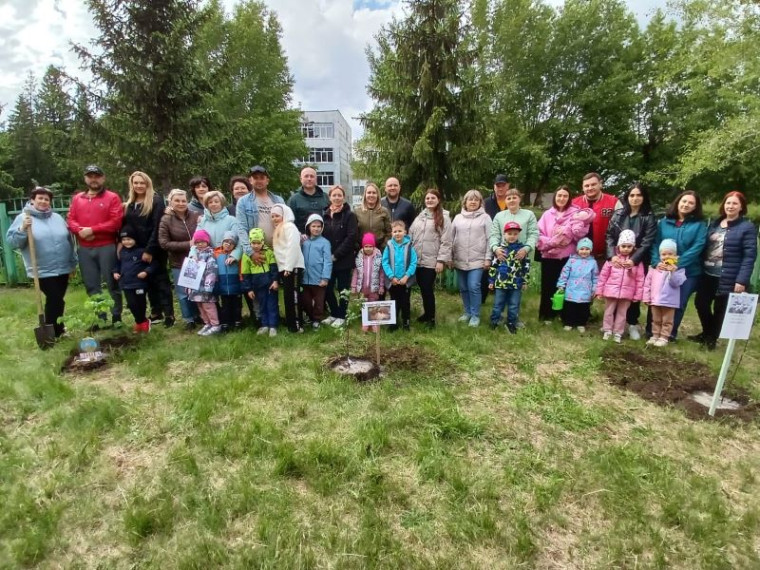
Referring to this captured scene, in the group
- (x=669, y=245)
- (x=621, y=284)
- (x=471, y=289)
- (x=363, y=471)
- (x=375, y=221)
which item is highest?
(x=375, y=221)

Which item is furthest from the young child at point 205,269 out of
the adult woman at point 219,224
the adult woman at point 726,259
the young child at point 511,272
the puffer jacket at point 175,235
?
the adult woman at point 726,259

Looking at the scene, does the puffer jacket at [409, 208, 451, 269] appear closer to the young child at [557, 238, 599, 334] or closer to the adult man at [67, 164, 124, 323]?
the young child at [557, 238, 599, 334]

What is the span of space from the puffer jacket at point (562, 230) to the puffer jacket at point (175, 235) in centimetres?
485

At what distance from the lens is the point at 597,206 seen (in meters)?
5.55

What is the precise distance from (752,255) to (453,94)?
7.18 m

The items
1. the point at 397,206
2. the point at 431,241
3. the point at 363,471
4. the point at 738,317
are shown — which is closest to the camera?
the point at 363,471

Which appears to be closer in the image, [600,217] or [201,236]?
[201,236]

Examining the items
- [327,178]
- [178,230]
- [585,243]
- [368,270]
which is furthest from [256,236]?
[327,178]

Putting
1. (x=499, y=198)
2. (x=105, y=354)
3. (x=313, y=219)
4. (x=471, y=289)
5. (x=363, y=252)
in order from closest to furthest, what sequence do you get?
1. (x=105, y=354)
2. (x=313, y=219)
3. (x=363, y=252)
4. (x=471, y=289)
5. (x=499, y=198)

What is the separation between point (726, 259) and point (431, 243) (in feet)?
11.3

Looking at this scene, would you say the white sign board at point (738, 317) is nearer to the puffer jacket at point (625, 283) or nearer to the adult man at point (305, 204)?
the puffer jacket at point (625, 283)

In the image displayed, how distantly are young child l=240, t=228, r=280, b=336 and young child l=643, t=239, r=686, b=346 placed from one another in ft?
15.4

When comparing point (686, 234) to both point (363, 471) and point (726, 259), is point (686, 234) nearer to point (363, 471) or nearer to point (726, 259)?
point (726, 259)

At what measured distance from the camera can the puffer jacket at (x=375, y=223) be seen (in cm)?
570
